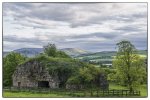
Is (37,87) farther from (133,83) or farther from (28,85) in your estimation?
(133,83)

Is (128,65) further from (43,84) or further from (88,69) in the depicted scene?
(43,84)

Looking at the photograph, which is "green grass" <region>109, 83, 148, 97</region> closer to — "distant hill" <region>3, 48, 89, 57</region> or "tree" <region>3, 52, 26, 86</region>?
"distant hill" <region>3, 48, 89, 57</region>

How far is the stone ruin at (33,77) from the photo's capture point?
72125mm

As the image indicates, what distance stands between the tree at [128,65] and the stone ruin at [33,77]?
4003 millimetres

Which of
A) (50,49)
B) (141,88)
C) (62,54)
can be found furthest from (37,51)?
(141,88)

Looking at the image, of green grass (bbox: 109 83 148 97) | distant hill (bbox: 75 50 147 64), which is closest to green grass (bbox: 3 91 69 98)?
distant hill (bbox: 75 50 147 64)

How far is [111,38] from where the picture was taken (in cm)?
7100

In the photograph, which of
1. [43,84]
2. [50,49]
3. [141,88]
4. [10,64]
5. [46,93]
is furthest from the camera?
[43,84]

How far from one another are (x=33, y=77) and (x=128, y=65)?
5764 millimetres

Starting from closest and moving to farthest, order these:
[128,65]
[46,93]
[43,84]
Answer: [128,65] < [46,93] < [43,84]

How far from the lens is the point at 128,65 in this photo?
7094cm

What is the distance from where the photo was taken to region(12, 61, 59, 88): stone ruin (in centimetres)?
7212

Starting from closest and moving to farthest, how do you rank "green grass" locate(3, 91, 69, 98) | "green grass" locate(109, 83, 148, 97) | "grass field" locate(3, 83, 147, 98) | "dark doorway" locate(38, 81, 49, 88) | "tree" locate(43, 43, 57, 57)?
"green grass" locate(109, 83, 148, 97) → "grass field" locate(3, 83, 147, 98) → "green grass" locate(3, 91, 69, 98) → "tree" locate(43, 43, 57, 57) → "dark doorway" locate(38, 81, 49, 88)

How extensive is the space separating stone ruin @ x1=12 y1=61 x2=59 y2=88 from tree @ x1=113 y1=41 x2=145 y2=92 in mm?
4003
